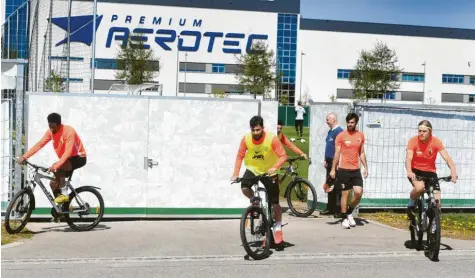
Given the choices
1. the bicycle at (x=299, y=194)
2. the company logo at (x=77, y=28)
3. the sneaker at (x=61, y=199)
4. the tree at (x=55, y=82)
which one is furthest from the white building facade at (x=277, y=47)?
the sneaker at (x=61, y=199)

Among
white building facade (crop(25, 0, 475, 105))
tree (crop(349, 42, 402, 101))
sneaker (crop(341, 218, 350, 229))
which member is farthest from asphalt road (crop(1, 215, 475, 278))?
white building facade (crop(25, 0, 475, 105))

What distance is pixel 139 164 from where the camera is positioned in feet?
36.0

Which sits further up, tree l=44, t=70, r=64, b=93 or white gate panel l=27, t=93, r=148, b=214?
tree l=44, t=70, r=64, b=93

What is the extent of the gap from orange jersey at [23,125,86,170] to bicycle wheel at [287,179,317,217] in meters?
4.05

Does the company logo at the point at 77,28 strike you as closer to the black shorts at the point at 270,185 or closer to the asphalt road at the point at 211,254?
the asphalt road at the point at 211,254

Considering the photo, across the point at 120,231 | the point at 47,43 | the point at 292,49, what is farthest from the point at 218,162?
the point at 292,49

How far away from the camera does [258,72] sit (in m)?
66.6

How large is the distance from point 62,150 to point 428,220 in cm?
527

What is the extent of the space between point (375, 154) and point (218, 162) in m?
2.96

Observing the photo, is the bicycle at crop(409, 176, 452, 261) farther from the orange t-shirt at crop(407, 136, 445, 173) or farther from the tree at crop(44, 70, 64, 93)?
the tree at crop(44, 70, 64, 93)

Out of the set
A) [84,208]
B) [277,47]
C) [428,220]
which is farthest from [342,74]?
[428,220]

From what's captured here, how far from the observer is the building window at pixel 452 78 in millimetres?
86688

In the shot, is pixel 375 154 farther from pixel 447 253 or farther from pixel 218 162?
pixel 447 253

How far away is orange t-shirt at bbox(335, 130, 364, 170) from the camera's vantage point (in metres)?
10.4
